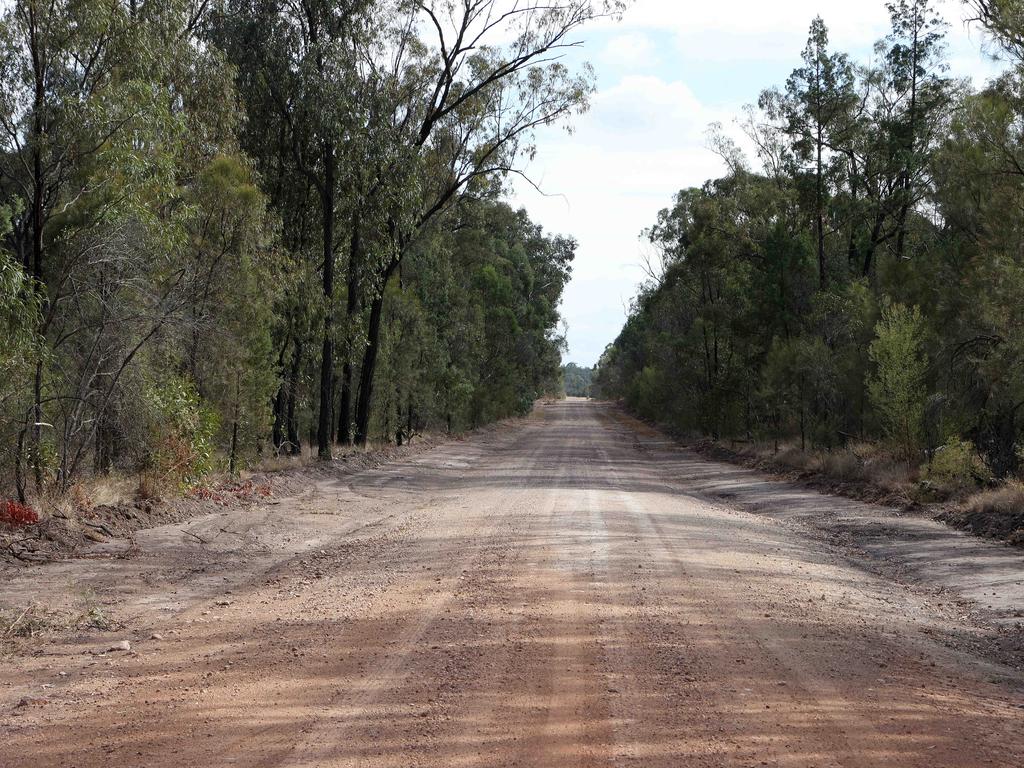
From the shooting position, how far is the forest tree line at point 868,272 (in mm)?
18297

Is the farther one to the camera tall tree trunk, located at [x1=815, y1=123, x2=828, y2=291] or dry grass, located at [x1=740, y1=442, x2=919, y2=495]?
tall tree trunk, located at [x1=815, y1=123, x2=828, y2=291]

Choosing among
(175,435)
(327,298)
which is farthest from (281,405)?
(175,435)

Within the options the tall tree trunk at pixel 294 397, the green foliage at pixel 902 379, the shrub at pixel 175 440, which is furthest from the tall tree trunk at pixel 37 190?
the green foliage at pixel 902 379

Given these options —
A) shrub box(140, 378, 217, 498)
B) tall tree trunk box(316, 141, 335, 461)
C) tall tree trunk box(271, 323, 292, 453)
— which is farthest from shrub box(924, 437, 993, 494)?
tall tree trunk box(271, 323, 292, 453)

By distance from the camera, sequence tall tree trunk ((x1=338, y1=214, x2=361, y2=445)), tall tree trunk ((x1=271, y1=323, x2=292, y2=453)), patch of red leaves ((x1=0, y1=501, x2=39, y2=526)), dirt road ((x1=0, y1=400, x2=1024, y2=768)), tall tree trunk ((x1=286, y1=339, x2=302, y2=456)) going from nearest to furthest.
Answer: dirt road ((x1=0, y1=400, x2=1024, y2=768)), patch of red leaves ((x1=0, y1=501, x2=39, y2=526)), tall tree trunk ((x1=271, y1=323, x2=292, y2=453)), tall tree trunk ((x1=338, y1=214, x2=361, y2=445)), tall tree trunk ((x1=286, y1=339, x2=302, y2=456))

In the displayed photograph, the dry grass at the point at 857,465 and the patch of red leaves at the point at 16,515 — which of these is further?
the dry grass at the point at 857,465

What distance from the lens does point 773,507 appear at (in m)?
20.8

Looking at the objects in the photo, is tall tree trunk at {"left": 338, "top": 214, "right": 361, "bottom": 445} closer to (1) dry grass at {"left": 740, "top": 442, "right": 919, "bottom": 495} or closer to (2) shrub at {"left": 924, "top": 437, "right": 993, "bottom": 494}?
(1) dry grass at {"left": 740, "top": 442, "right": 919, "bottom": 495}

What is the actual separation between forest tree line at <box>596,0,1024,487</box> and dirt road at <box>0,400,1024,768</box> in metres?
8.15

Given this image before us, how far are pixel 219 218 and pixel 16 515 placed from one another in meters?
9.30

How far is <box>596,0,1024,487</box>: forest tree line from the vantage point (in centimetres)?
1830

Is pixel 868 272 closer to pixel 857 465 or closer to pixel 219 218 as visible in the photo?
pixel 857 465

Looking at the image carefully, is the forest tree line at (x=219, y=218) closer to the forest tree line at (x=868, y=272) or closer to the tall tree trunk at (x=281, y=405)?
the tall tree trunk at (x=281, y=405)

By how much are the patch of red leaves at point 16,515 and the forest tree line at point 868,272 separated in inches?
577
